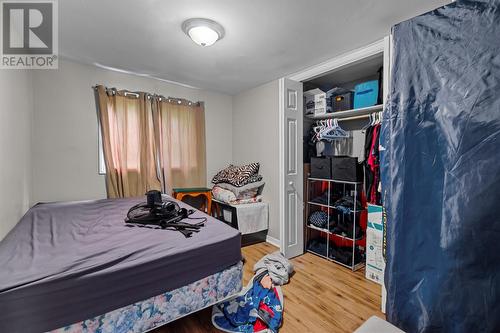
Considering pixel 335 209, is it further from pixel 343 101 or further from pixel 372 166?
pixel 343 101

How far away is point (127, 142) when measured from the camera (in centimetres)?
297

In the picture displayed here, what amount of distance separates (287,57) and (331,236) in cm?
223

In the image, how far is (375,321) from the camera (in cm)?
94

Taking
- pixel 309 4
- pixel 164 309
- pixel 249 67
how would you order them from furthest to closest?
1. pixel 249 67
2. pixel 309 4
3. pixel 164 309

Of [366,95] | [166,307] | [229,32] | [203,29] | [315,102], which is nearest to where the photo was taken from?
[166,307]

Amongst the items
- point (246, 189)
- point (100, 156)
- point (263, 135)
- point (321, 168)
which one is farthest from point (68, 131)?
point (321, 168)

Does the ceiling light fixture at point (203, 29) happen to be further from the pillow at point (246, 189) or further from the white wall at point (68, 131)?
the pillow at point (246, 189)

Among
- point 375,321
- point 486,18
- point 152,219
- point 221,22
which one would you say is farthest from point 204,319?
point 221,22

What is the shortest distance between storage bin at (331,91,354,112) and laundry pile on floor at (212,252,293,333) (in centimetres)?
203

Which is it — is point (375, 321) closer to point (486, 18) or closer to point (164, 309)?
point (164, 309)

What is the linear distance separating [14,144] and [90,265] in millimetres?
1556

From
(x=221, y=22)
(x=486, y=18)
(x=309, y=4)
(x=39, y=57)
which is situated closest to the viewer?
(x=486, y=18)

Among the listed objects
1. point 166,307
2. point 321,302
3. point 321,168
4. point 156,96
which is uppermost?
point 156,96

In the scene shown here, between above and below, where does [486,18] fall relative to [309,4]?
below
